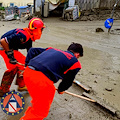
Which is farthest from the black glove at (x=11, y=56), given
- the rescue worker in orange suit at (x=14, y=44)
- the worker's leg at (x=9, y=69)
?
the worker's leg at (x=9, y=69)

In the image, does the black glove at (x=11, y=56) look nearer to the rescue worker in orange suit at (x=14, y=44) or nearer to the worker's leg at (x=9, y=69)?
the rescue worker in orange suit at (x=14, y=44)

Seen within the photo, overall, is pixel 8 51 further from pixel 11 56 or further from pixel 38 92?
pixel 38 92

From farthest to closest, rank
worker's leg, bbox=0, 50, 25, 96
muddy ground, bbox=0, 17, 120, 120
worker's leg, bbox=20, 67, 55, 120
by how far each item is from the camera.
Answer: worker's leg, bbox=0, 50, 25, 96 < muddy ground, bbox=0, 17, 120, 120 < worker's leg, bbox=20, 67, 55, 120

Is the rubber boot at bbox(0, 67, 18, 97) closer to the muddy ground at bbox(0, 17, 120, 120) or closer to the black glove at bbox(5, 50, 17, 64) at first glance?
the black glove at bbox(5, 50, 17, 64)

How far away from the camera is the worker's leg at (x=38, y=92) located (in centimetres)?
164

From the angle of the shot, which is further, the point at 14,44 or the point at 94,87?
the point at 94,87

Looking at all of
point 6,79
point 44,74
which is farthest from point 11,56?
point 44,74

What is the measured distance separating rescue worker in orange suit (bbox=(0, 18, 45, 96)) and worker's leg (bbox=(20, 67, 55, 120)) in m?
0.90

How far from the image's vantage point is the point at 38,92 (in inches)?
65.8

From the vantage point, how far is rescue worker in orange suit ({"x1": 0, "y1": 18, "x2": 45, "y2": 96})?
7.84ft

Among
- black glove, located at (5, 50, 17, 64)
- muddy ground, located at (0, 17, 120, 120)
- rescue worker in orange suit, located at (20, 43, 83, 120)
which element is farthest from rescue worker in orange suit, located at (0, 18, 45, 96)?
rescue worker in orange suit, located at (20, 43, 83, 120)

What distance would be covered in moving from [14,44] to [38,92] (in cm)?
116

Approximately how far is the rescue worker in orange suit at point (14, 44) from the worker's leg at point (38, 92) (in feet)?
2.96

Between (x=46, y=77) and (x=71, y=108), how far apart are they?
1112mm
